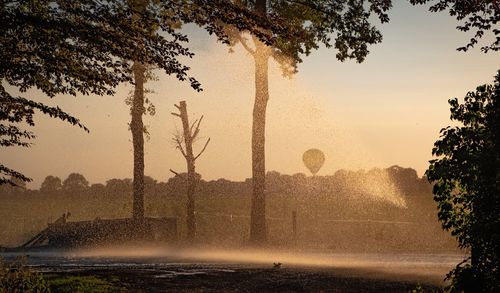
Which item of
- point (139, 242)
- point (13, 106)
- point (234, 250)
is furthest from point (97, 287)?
point (139, 242)

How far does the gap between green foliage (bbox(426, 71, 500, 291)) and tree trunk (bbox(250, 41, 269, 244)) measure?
19.3 meters

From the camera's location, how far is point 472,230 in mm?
6863

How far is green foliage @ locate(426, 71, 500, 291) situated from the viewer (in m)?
6.61

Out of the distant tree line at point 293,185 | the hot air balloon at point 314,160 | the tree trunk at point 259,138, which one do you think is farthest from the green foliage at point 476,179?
the hot air balloon at point 314,160

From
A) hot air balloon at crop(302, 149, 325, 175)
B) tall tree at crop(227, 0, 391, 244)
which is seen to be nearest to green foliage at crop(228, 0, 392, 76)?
tall tree at crop(227, 0, 391, 244)

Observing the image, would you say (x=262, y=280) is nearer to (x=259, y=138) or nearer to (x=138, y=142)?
(x=259, y=138)

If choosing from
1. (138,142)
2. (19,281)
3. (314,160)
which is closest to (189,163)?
(138,142)

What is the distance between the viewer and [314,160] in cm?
10219

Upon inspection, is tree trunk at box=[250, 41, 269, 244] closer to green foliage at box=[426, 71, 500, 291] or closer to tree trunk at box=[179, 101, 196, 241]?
tree trunk at box=[179, 101, 196, 241]

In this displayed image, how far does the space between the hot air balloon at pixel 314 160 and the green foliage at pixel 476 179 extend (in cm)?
9499

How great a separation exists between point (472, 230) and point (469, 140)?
1069mm

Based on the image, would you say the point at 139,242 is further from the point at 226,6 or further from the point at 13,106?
the point at 226,6

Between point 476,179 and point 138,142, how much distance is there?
2342cm

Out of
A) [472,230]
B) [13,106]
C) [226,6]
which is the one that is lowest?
[472,230]
